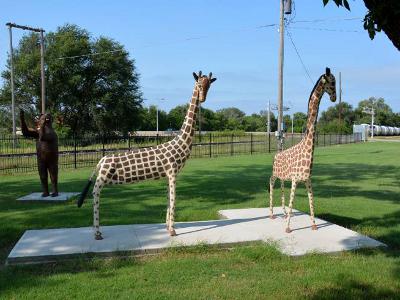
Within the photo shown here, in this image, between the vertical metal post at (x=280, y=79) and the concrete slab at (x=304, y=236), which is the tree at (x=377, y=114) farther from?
the concrete slab at (x=304, y=236)

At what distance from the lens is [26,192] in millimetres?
13453

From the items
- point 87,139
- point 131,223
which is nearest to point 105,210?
point 131,223

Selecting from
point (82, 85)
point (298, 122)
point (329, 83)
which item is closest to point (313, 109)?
point (329, 83)

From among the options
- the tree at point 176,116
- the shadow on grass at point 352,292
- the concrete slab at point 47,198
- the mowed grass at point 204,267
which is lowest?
the shadow on grass at point 352,292

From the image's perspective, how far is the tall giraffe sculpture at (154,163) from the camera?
706 cm

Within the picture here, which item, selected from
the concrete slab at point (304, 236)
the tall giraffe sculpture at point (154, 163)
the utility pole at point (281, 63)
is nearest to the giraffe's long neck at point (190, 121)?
the tall giraffe sculpture at point (154, 163)

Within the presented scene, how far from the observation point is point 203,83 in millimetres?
7324

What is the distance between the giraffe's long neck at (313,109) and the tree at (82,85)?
130ft

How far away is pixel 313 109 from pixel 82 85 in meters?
41.9

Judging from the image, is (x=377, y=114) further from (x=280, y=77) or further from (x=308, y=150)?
(x=308, y=150)

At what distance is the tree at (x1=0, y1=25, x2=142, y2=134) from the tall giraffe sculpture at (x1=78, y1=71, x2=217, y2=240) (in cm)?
3966

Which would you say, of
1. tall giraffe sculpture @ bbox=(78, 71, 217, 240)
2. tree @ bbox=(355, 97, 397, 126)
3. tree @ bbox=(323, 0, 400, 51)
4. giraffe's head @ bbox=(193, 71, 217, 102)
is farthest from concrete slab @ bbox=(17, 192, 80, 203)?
tree @ bbox=(355, 97, 397, 126)

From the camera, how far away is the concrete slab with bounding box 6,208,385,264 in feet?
21.6

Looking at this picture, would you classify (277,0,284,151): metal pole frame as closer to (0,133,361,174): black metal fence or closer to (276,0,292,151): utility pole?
(276,0,292,151): utility pole
